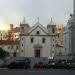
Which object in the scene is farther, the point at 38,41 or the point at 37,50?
the point at 38,41

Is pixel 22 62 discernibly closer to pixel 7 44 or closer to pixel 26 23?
pixel 26 23

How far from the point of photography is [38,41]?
122 m

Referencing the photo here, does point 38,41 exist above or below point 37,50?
above

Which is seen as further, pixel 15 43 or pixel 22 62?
pixel 15 43

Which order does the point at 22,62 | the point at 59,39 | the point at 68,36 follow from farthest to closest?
the point at 59,39
the point at 68,36
the point at 22,62

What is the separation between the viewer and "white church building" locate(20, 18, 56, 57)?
120 m

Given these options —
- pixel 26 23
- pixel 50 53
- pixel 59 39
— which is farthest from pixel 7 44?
pixel 59 39

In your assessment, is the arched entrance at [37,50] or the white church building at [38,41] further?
the arched entrance at [37,50]

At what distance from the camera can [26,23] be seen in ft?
418

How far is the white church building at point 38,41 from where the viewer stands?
120 meters

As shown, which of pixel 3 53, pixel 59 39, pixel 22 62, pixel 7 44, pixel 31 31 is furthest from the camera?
pixel 59 39

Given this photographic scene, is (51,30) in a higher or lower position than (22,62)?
higher

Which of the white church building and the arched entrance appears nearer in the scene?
the white church building

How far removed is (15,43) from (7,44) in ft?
10.3
